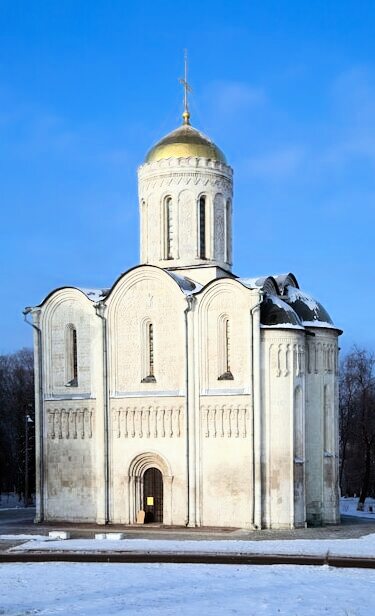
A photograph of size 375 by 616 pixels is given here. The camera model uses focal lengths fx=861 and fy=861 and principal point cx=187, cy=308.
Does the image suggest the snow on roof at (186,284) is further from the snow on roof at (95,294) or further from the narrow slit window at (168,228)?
the snow on roof at (95,294)

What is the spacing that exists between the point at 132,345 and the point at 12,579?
1219 cm

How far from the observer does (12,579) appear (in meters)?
17.2

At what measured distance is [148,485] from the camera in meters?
28.1

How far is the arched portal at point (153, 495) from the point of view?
27.9m

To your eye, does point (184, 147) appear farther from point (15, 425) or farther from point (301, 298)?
point (15, 425)

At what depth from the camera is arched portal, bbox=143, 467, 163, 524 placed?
27.9 metres

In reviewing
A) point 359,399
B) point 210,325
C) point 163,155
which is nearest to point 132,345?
point 210,325

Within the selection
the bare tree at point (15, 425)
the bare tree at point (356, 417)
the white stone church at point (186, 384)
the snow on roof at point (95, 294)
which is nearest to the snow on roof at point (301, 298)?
the white stone church at point (186, 384)

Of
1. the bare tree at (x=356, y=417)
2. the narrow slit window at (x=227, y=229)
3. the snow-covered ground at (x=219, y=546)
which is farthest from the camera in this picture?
the bare tree at (x=356, y=417)

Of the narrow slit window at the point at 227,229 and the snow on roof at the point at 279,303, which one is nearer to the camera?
the snow on roof at the point at 279,303

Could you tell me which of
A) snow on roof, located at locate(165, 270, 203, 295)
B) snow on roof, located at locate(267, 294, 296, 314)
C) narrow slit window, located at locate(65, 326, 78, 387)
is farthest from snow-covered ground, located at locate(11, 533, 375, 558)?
snow on roof, located at locate(165, 270, 203, 295)

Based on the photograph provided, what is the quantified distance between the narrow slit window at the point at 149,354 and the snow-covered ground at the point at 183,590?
10.1 m

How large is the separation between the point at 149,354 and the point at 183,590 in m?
13.3

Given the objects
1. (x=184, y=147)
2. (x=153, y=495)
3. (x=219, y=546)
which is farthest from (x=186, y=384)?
(x=184, y=147)
